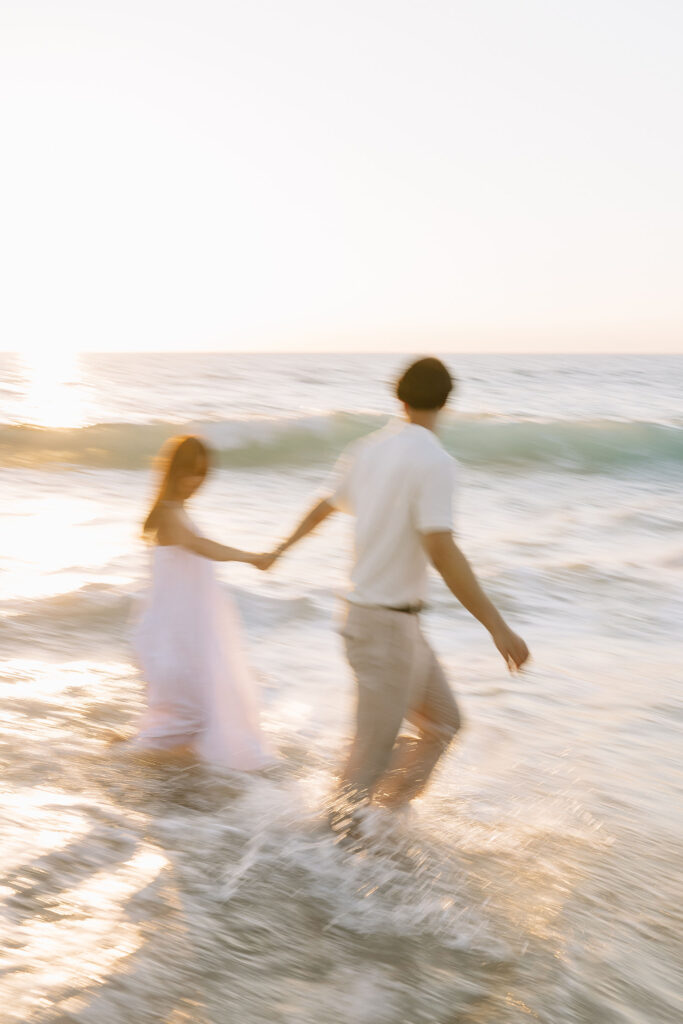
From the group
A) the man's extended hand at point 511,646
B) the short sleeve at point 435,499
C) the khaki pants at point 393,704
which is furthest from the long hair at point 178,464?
the man's extended hand at point 511,646

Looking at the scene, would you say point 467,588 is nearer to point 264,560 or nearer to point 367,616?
point 367,616

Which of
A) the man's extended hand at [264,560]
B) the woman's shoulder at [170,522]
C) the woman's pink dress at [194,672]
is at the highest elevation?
the woman's shoulder at [170,522]

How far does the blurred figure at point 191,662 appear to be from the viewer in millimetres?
4113

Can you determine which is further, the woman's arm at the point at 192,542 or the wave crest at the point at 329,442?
the wave crest at the point at 329,442

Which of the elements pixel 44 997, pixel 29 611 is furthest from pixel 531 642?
pixel 44 997

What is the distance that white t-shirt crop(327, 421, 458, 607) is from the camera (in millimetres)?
3092

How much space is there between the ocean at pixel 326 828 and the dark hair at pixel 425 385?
149 centimetres

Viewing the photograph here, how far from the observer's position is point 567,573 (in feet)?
30.0

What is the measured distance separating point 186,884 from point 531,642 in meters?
4.18

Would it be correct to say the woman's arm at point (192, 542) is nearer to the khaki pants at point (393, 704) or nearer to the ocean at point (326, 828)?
the ocean at point (326, 828)

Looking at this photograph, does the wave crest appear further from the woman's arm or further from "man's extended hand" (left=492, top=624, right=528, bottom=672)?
"man's extended hand" (left=492, top=624, right=528, bottom=672)

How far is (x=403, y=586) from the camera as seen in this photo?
328cm

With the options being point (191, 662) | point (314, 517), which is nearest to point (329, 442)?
point (191, 662)

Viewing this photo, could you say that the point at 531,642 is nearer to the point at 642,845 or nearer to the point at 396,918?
the point at 642,845
